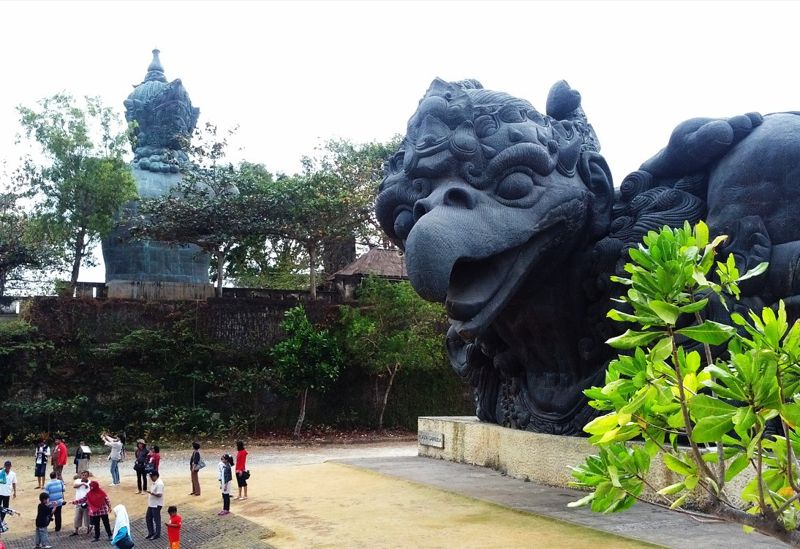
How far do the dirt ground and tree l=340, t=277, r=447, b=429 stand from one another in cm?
773

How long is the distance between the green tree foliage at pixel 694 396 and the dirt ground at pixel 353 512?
3.83m

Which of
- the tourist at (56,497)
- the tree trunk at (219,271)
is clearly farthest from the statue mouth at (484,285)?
the tree trunk at (219,271)

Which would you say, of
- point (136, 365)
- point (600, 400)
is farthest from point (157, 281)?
point (600, 400)

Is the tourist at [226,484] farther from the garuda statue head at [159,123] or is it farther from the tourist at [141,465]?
the garuda statue head at [159,123]

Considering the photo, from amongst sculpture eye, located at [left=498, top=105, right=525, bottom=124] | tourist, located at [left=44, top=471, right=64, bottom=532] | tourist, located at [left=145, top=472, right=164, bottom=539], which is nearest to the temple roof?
tourist, located at [left=44, top=471, right=64, bottom=532]

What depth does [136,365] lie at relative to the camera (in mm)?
20172

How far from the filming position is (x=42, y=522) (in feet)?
28.6

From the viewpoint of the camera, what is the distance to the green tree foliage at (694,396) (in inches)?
82.8

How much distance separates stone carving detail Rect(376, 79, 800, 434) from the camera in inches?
294

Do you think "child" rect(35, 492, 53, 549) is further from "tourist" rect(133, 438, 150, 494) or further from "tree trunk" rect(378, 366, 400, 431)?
"tree trunk" rect(378, 366, 400, 431)

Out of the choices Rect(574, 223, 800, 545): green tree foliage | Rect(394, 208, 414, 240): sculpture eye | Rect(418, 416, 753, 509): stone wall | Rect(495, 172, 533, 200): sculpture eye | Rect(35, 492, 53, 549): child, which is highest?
Rect(495, 172, 533, 200): sculpture eye

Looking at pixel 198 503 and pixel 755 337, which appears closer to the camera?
pixel 755 337

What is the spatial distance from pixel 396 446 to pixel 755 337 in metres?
17.4

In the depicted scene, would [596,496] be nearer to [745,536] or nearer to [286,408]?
[745,536]
